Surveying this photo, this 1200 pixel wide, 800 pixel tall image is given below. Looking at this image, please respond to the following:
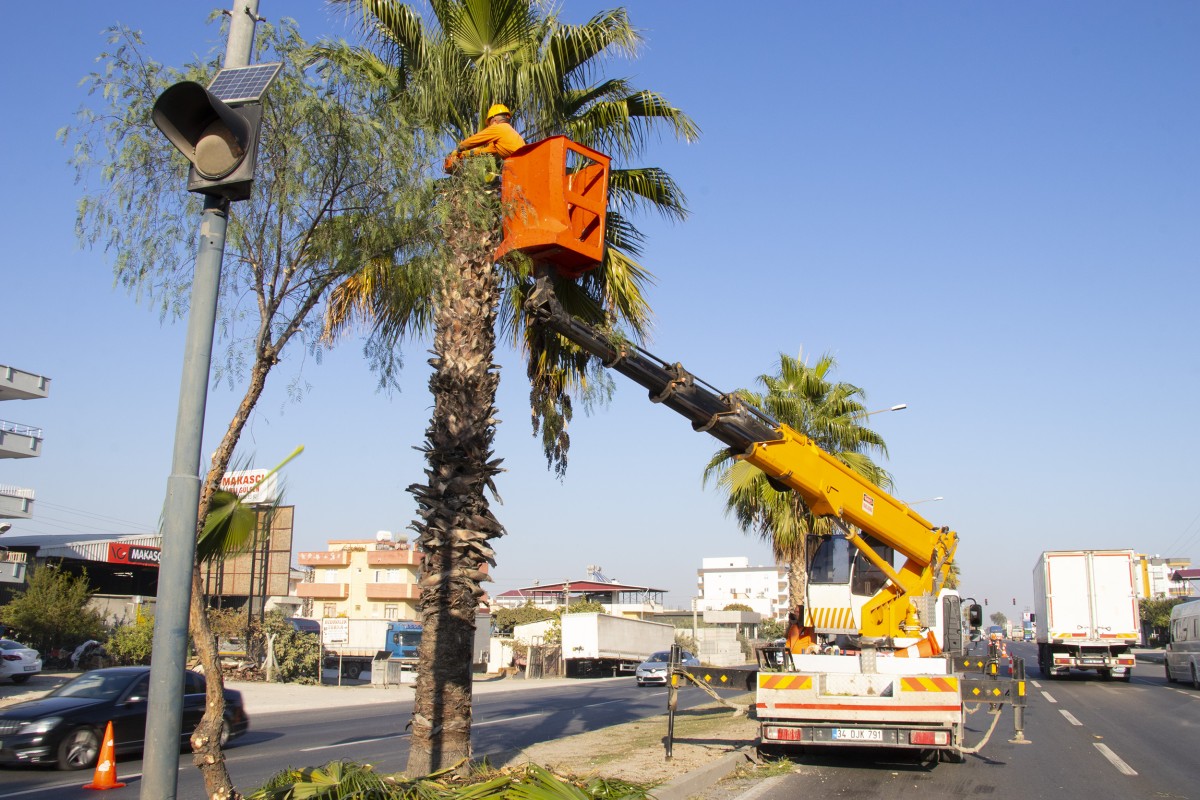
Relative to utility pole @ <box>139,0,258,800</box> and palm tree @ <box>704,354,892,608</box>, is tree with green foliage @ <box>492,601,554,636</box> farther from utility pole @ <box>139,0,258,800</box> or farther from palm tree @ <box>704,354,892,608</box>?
utility pole @ <box>139,0,258,800</box>

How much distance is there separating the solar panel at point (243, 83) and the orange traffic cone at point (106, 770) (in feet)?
30.5

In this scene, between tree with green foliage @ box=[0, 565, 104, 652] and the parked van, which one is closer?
the parked van

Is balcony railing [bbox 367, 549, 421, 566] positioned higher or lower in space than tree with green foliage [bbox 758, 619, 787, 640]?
higher

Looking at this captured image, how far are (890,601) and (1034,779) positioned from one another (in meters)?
2.65

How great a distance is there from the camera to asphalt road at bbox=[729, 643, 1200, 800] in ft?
33.7

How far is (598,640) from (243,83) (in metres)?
39.1

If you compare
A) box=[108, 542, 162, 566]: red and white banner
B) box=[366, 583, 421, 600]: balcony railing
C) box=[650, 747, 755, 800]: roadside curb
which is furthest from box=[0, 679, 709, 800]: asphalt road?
box=[366, 583, 421, 600]: balcony railing

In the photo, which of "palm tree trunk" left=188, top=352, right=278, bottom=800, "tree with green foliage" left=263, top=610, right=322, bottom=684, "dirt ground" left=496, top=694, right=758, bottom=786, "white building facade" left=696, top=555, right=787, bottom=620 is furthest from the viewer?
"white building facade" left=696, top=555, right=787, bottom=620

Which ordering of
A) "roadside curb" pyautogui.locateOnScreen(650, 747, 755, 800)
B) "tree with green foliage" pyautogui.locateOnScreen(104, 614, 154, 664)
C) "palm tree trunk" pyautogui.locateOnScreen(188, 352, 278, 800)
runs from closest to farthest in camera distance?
"palm tree trunk" pyautogui.locateOnScreen(188, 352, 278, 800) → "roadside curb" pyautogui.locateOnScreen(650, 747, 755, 800) → "tree with green foliage" pyautogui.locateOnScreen(104, 614, 154, 664)

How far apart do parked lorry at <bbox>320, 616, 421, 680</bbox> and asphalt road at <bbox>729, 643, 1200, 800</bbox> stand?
918 inches

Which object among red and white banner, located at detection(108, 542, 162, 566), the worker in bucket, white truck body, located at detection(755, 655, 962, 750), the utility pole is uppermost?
the worker in bucket

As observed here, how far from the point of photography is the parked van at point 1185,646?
29.2 meters

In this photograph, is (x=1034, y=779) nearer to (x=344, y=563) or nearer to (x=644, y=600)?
(x=344, y=563)

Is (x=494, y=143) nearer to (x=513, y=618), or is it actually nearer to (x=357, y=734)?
(x=357, y=734)
